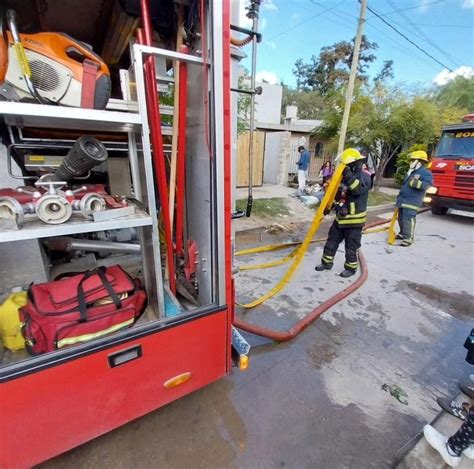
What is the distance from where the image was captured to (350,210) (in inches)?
151

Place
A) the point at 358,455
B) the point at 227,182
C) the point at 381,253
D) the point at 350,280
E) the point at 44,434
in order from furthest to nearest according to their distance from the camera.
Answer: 1. the point at 381,253
2. the point at 350,280
3. the point at 358,455
4. the point at 227,182
5. the point at 44,434

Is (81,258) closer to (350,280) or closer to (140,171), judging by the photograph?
(140,171)

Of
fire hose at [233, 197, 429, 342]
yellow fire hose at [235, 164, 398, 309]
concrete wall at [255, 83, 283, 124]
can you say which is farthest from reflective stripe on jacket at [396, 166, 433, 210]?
concrete wall at [255, 83, 283, 124]

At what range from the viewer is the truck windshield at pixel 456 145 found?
6.71 metres

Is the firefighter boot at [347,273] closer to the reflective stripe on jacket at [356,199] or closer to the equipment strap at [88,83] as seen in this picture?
the reflective stripe on jacket at [356,199]

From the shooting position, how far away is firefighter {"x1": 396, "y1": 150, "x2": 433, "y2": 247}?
16.8 feet

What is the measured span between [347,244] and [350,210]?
1.73 feet

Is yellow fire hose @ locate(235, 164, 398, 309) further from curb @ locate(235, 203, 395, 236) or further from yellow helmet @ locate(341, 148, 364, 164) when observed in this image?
curb @ locate(235, 203, 395, 236)

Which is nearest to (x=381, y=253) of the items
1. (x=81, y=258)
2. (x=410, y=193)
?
(x=410, y=193)

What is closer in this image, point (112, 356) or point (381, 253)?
point (112, 356)

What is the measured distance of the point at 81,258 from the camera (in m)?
2.61

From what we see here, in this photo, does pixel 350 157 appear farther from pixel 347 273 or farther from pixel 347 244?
pixel 347 273

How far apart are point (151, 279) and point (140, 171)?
80cm

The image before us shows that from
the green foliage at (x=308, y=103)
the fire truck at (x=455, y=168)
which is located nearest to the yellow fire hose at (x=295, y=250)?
the fire truck at (x=455, y=168)
